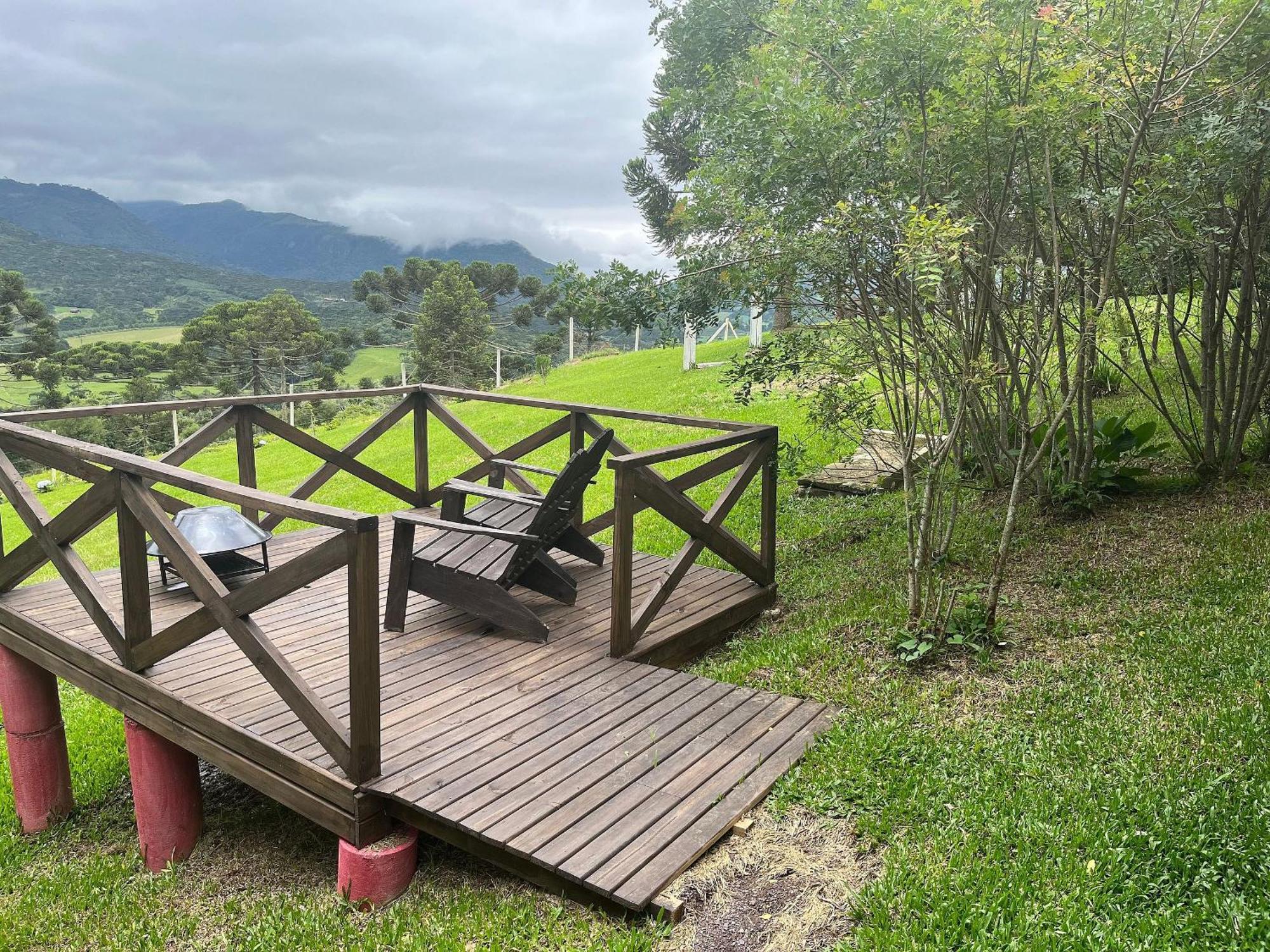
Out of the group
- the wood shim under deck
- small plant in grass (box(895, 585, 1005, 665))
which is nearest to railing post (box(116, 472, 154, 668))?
the wood shim under deck

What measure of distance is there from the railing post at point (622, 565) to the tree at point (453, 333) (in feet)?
105

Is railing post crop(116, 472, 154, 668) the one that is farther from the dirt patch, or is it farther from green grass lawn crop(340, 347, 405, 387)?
green grass lawn crop(340, 347, 405, 387)

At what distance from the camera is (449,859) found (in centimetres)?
331

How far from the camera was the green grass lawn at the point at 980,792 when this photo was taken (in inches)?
95.7

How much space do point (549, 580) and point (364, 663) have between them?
6.35 ft

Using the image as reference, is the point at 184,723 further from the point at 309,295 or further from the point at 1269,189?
the point at 309,295

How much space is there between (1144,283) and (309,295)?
9200 centimetres

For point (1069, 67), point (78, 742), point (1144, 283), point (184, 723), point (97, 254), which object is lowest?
point (78, 742)

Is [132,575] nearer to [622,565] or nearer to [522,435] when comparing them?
[622,565]

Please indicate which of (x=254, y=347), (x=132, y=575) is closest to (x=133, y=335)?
(x=254, y=347)

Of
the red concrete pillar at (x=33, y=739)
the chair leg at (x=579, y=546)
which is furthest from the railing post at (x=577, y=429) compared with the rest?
the red concrete pillar at (x=33, y=739)

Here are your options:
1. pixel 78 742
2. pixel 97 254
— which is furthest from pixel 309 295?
pixel 78 742

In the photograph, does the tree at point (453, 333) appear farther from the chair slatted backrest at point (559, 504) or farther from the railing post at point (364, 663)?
the railing post at point (364, 663)

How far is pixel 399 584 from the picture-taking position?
185 inches
